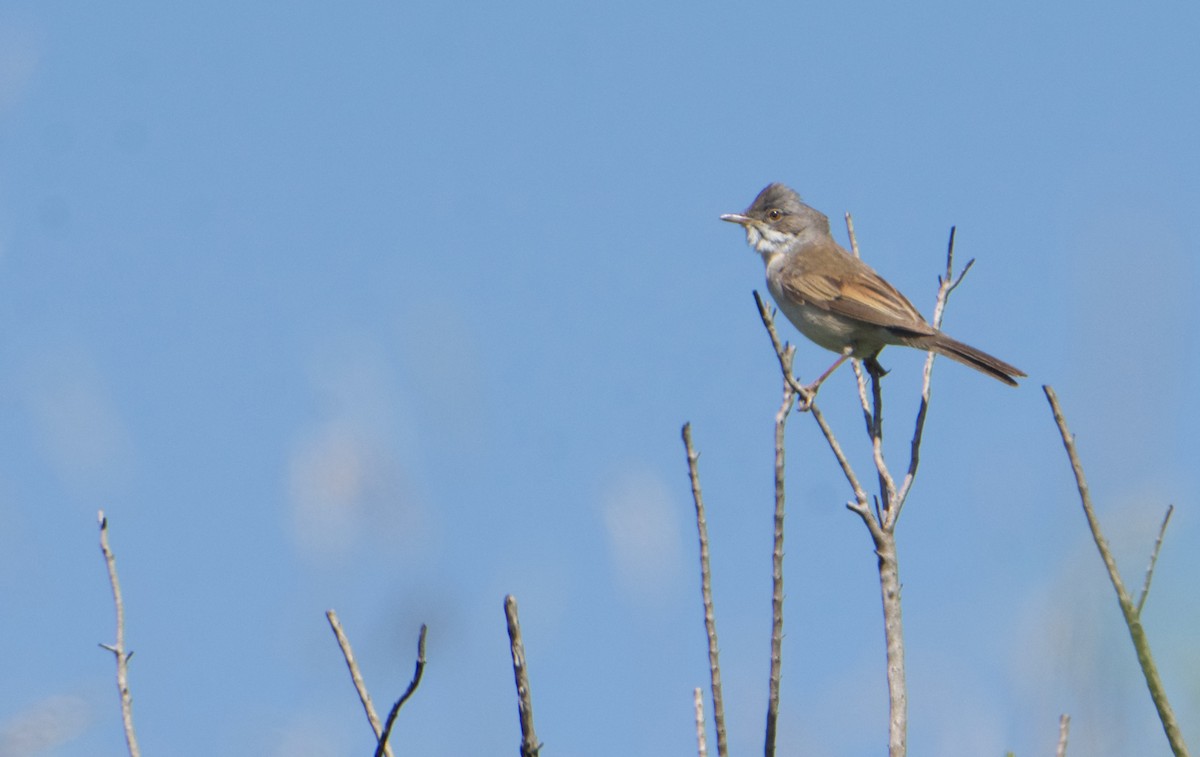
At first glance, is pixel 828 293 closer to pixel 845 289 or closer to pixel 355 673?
pixel 845 289

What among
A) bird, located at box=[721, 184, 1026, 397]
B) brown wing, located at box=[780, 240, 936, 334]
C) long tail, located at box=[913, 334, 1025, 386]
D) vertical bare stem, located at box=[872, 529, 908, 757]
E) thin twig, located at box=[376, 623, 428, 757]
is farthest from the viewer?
brown wing, located at box=[780, 240, 936, 334]

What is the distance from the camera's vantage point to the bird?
6.52 metres

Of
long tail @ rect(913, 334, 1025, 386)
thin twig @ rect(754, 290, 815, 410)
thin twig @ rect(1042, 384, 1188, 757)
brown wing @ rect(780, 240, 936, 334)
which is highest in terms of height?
brown wing @ rect(780, 240, 936, 334)

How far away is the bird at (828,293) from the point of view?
6516 millimetres

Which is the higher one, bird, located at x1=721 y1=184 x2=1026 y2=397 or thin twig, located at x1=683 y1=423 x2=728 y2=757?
bird, located at x1=721 y1=184 x2=1026 y2=397

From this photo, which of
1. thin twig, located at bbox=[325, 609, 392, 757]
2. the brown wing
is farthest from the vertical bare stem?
the brown wing

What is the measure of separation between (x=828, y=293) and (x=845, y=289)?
0.09 meters

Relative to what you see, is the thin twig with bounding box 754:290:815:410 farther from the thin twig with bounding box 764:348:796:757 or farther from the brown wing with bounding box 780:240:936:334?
the brown wing with bounding box 780:240:936:334

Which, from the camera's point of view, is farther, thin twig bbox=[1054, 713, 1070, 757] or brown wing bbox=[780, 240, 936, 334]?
brown wing bbox=[780, 240, 936, 334]

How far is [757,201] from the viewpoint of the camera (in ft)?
27.9

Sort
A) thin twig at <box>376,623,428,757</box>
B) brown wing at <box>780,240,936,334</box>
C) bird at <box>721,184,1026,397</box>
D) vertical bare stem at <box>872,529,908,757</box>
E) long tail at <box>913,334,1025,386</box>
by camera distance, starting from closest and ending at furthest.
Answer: thin twig at <box>376,623,428,757</box>
vertical bare stem at <box>872,529,908,757</box>
long tail at <box>913,334,1025,386</box>
bird at <box>721,184,1026,397</box>
brown wing at <box>780,240,936,334</box>

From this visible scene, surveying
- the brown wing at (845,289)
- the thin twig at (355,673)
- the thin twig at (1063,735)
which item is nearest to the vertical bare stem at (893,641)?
the thin twig at (1063,735)

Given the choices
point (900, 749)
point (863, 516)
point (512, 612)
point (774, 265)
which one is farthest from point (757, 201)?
point (512, 612)

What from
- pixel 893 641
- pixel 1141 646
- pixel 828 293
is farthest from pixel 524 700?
pixel 828 293
